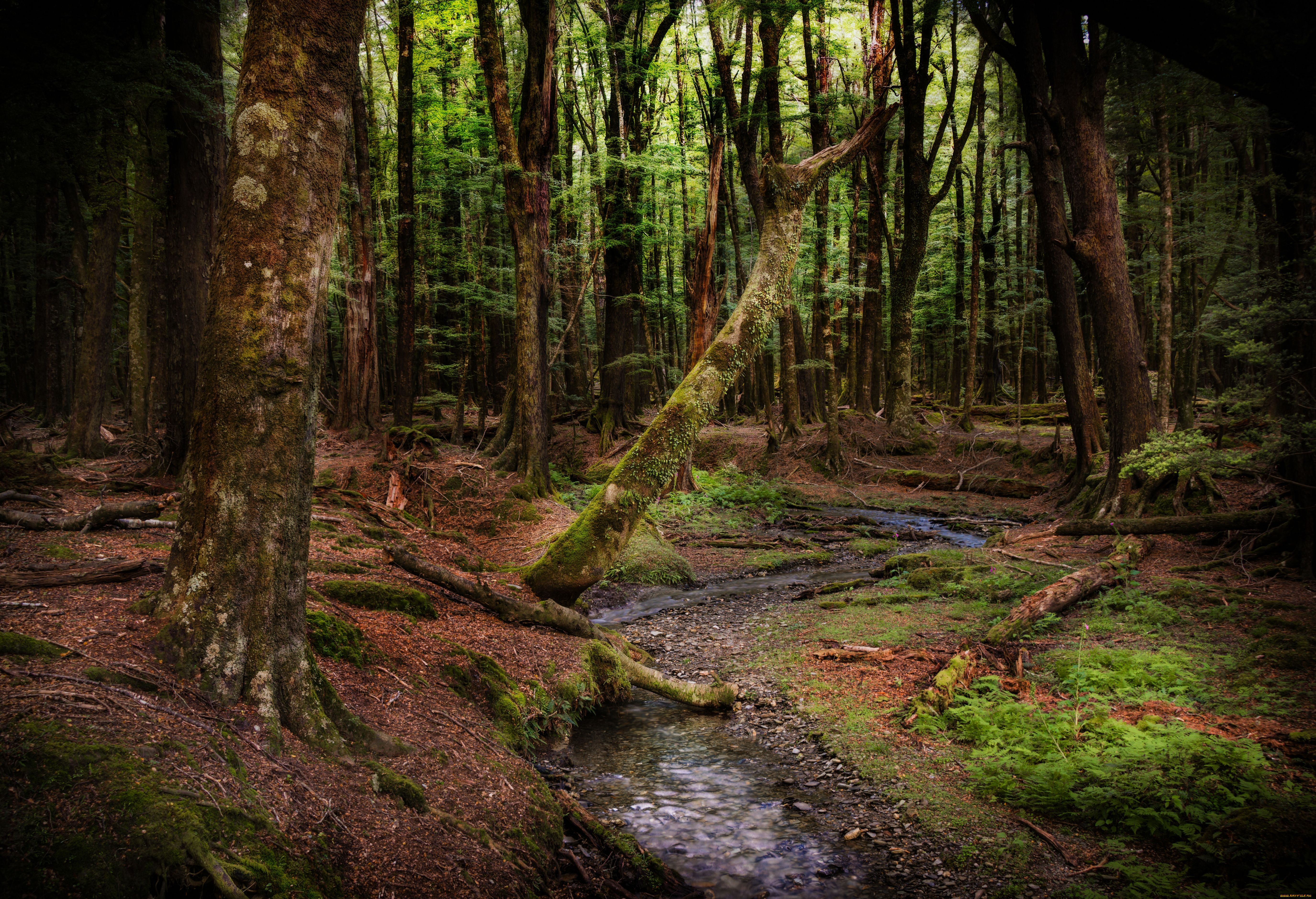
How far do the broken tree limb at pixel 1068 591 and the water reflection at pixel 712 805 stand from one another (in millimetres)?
3152

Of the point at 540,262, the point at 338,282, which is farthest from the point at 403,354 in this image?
the point at 540,262

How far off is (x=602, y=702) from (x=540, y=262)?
28.1ft

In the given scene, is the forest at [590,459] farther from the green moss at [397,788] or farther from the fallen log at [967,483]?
the fallen log at [967,483]

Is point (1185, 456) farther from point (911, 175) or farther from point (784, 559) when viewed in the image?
point (911, 175)

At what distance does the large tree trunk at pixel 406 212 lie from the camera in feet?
52.4

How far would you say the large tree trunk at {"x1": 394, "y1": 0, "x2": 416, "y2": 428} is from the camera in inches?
629

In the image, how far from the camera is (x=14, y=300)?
28.9 meters

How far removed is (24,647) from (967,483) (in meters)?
20.2

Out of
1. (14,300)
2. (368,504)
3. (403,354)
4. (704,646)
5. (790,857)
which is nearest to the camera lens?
(790,857)

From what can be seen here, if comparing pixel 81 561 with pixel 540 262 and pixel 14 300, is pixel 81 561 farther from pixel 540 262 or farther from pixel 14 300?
pixel 14 300

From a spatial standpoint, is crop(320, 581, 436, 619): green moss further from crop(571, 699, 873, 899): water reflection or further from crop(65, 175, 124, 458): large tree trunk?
crop(65, 175, 124, 458): large tree trunk

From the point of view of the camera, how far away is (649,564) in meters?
12.1

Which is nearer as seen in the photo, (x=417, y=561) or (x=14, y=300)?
(x=417, y=561)

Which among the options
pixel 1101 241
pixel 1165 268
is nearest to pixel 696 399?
pixel 1101 241
